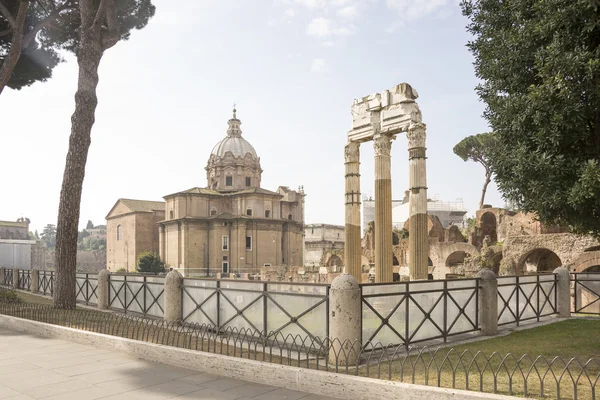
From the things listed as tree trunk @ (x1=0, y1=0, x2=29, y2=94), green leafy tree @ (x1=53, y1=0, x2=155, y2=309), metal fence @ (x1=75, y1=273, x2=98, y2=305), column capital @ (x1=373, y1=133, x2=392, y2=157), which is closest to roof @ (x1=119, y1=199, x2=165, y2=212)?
tree trunk @ (x1=0, y1=0, x2=29, y2=94)

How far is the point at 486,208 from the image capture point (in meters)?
37.2

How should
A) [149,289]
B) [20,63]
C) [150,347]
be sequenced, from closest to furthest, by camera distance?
[150,347], [149,289], [20,63]

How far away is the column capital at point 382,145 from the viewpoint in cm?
1550

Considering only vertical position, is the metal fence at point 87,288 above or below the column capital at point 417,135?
below

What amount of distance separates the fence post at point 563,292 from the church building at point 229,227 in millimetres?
46569

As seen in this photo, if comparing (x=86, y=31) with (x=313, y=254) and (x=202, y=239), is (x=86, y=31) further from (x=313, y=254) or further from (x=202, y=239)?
(x=313, y=254)

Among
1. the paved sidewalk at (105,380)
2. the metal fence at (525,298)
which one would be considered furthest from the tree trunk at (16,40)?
the metal fence at (525,298)

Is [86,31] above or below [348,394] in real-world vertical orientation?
above

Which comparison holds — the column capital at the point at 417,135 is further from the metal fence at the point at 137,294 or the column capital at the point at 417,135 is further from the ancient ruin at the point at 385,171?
the metal fence at the point at 137,294

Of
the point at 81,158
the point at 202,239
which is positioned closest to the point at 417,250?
the point at 81,158

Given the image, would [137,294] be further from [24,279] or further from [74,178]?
[24,279]

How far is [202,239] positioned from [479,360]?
52.2m

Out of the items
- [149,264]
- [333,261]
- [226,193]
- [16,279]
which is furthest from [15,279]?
[226,193]

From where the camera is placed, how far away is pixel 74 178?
1370 cm
